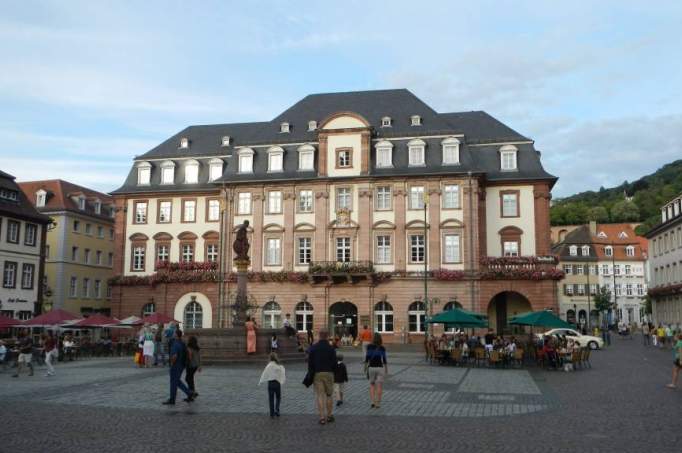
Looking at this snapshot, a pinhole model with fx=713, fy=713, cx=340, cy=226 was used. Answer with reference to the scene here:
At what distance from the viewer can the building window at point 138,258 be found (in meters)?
56.0

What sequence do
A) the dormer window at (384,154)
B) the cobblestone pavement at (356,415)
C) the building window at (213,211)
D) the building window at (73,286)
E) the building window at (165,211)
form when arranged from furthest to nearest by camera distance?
the building window at (73,286)
the building window at (165,211)
the building window at (213,211)
the dormer window at (384,154)
the cobblestone pavement at (356,415)

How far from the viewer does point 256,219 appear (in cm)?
5300

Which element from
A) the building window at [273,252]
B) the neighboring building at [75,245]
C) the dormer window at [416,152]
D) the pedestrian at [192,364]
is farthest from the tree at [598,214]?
the pedestrian at [192,364]

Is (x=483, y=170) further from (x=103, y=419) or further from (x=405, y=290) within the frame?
(x=103, y=419)

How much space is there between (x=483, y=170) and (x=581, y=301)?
59705 mm

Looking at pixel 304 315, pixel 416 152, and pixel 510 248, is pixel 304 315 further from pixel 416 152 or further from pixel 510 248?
pixel 510 248

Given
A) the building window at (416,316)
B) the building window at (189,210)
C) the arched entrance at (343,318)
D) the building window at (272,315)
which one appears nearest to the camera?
the building window at (416,316)

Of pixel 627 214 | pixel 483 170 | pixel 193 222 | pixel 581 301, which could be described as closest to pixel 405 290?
pixel 483 170

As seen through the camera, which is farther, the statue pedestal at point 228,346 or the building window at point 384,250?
the building window at point 384,250

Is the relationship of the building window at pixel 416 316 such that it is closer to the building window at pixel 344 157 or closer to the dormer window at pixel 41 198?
the building window at pixel 344 157

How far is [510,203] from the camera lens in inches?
2018

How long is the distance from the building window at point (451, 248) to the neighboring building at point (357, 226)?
7 cm

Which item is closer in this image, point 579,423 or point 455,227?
point 579,423

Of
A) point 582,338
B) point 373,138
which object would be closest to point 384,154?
point 373,138
